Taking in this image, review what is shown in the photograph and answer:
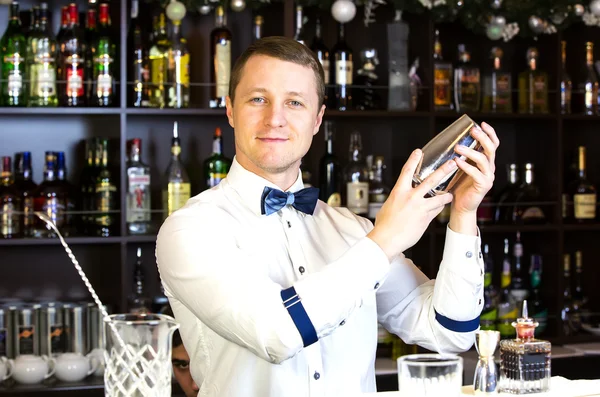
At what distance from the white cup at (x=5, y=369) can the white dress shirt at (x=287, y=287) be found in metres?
1.11

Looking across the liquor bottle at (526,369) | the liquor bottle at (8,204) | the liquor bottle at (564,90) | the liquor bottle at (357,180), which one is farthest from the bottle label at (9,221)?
the liquor bottle at (564,90)

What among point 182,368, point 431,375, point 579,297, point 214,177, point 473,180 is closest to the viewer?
point 431,375

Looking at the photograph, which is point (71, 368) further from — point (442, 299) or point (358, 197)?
point (442, 299)

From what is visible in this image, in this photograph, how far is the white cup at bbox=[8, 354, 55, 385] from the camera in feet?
8.27

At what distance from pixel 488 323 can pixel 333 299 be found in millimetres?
1768

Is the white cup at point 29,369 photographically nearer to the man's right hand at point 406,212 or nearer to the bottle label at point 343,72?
the bottle label at point 343,72

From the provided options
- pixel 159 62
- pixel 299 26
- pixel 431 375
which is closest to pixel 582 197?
pixel 299 26

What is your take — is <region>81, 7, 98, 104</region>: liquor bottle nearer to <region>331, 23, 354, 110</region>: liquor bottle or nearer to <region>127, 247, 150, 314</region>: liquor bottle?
<region>127, 247, 150, 314</region>: liquor bottle

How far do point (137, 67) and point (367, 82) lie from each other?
0.73 meters

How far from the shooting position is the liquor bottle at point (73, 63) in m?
2.60

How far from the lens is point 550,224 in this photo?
2.95 m

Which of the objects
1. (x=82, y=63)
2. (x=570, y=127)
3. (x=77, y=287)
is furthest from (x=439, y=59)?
(x=77, y=287)

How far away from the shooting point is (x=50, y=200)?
264cm

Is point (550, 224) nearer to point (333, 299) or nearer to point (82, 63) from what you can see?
point (82, 63)
